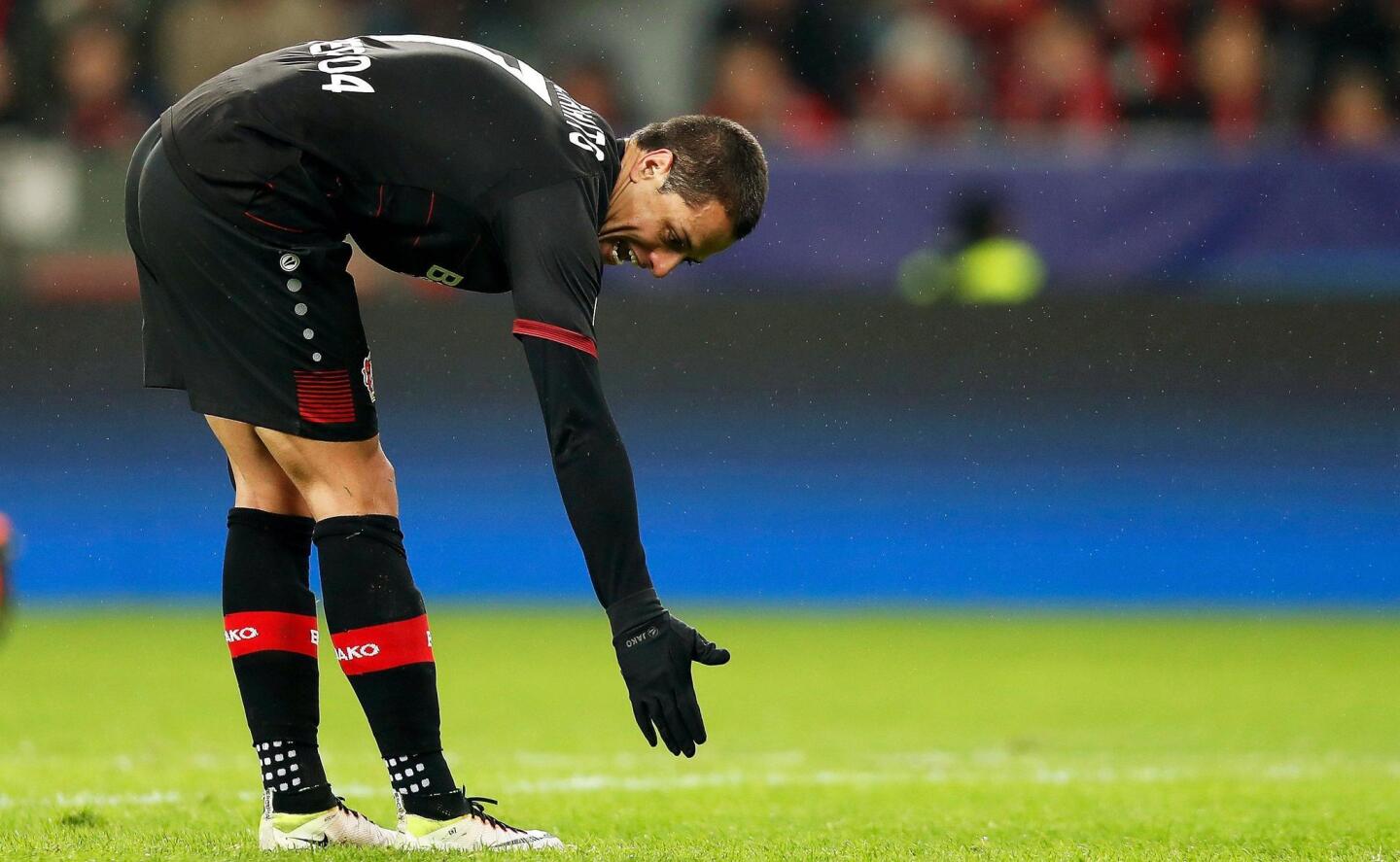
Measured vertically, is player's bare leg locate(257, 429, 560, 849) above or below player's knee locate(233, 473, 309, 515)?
below

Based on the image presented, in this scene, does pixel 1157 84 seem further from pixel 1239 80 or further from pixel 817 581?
pixel 817 581

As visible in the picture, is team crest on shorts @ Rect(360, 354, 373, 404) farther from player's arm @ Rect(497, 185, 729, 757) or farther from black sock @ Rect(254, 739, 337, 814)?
black sock @ Rect(254, 739, 337, 814)

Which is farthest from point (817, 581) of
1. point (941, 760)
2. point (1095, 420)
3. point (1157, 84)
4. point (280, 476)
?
point (280, 476)

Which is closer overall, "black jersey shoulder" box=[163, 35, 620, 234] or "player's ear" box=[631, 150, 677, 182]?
"black jersey shoulder" box=[163, 35, 620, 234]

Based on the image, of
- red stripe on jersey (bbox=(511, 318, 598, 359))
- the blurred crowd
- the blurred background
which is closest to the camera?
red stripe on jersey (bbox=(511, 318, 598, 359))

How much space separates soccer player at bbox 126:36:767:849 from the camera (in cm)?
322

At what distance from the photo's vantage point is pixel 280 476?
3.51 metres

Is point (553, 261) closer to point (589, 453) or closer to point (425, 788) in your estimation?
point (589, 453)

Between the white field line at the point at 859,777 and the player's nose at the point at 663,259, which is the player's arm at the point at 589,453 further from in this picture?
the white field line at the point at 859,777

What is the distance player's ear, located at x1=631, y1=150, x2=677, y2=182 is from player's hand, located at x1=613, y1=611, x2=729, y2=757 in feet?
2.63

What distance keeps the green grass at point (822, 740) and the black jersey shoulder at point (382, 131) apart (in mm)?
1216

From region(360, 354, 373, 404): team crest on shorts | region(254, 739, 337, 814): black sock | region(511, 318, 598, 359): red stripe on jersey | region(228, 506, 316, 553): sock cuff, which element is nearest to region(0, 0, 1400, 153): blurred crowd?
region(228, 506, 316, 553): sock cuff

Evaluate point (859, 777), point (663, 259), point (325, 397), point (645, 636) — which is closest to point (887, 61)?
point (859, 777)

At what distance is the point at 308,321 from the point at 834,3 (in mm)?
8513
